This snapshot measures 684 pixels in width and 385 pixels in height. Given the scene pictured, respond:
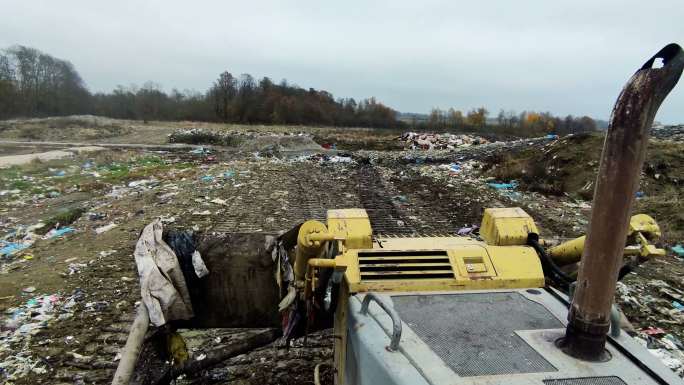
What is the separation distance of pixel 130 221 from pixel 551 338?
786 cm

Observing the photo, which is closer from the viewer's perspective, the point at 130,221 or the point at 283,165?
the point at 130,221

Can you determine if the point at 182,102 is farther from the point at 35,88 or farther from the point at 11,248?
the point at 11,248

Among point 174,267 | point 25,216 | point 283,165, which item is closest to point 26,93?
point 283,165

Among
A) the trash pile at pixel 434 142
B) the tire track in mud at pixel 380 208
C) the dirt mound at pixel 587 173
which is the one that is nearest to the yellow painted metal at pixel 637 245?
the tire track in mud at pixel 380 208

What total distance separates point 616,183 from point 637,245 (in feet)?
3.33

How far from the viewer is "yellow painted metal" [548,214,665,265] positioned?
1995 millimetres

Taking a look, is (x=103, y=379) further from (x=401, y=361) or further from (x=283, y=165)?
(x=283, y=165)

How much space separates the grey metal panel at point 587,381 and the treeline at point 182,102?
40837 millimetres

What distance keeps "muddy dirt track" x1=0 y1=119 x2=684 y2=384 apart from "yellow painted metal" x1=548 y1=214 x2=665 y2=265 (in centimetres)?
227

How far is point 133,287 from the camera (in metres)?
5.40

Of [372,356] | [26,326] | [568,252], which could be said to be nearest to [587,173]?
[568,252]

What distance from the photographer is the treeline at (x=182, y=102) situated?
1646 inches

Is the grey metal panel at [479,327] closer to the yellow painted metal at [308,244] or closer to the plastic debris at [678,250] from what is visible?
the yellow painted metal at [308,244]

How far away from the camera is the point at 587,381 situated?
1399 millimetres
